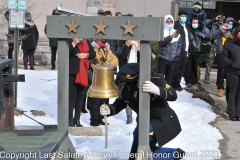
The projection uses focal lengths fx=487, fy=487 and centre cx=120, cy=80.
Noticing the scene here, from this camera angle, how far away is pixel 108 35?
4.34m

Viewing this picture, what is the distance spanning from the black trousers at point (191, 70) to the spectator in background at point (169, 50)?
1572 millimetres

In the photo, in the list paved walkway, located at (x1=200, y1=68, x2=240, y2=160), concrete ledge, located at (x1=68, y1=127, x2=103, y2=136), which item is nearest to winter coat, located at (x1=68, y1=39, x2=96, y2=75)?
concrete ledge, located at (x1=68, y1=127, x2=103, y2=136)

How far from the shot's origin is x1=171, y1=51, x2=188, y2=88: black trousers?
439 inches

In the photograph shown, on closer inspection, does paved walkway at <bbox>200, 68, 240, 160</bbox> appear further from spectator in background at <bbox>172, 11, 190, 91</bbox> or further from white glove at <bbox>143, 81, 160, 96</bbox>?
white glove at <bbox>143, 81, 160, 96</bbox>

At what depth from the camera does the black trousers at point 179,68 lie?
11.1 meters

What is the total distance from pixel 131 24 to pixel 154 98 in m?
0.94

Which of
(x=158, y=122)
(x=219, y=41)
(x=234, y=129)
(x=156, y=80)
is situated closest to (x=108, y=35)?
(x=156, y=80)

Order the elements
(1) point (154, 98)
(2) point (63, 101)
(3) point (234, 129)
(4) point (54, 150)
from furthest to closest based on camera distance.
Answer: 1. (3) point (234, 129)
2. (1) point (154, 98)
3. (2) point (63, 101)
4. (4) point (54, 150)

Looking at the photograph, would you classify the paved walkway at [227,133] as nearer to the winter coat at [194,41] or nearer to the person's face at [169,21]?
the winter coat at [194,41]

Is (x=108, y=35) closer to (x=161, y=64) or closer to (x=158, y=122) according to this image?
(x=158, y=122)

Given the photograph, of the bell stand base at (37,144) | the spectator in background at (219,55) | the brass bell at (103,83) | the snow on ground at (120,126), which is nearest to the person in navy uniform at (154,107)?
the brass bell at (103,83)

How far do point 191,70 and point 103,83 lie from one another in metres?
7.83

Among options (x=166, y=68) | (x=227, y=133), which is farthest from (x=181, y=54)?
(x=227, y=133)

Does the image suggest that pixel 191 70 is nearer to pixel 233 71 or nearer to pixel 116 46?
pixel 116 46
